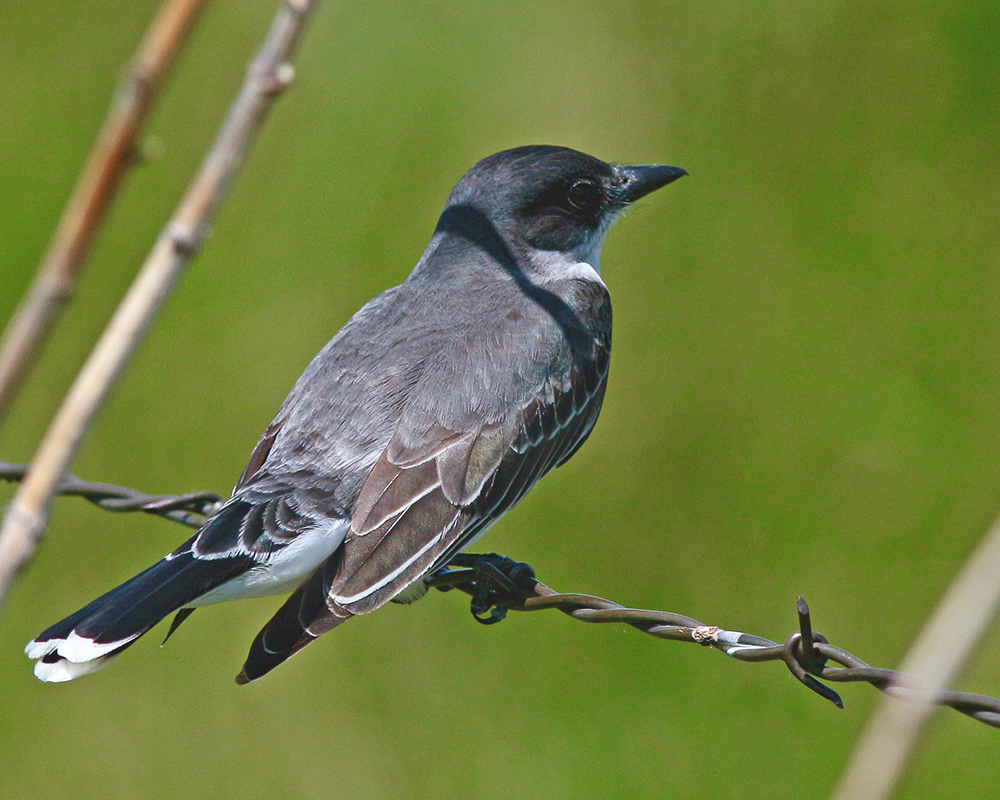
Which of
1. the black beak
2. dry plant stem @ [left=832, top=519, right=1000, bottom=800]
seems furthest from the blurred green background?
dry plant stem @ [left=832, top=519, right=1000, bottom=800]

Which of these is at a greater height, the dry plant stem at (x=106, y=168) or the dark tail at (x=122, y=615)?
the dry plant stem at (x=106, y=168)

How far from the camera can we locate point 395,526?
12.5 feet

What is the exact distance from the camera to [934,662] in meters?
0.99

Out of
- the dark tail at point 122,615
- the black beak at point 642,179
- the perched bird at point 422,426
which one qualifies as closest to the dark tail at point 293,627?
the perched bird at point 422,426

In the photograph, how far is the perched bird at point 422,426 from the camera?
3457 millimetres

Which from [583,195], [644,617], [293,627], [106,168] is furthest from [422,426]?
[106,168]

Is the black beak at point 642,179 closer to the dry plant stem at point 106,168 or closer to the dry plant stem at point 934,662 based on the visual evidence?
the dry plant stem at point 934,662

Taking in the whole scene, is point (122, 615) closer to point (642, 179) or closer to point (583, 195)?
point (583, 195)

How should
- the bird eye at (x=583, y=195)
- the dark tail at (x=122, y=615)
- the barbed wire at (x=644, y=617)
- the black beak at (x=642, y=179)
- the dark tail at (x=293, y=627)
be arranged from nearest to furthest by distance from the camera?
the barbed wire at (x=644, y=617) < the dark tail at (x=122, y=615) < the dark tail at (x=293, y=627) < the bird eye at (x=583, y=195) < the black beak at (x=642, y=179)

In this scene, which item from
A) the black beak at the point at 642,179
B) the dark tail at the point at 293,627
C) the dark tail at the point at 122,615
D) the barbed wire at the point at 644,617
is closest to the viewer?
the barbed wire at the point at 644,617

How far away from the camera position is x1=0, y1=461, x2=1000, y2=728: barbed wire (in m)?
2.18

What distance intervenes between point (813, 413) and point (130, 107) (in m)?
5.52

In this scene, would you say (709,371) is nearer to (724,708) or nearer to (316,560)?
(724,708)

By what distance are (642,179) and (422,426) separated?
1.99 metres
